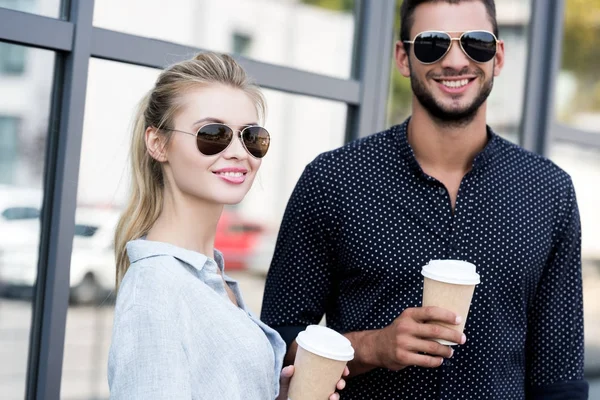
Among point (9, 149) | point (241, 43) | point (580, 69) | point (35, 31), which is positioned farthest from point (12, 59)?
point (580, 69)

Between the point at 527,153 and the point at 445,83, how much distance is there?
1.33 feet

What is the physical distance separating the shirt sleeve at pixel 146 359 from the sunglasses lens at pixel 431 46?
1074 millimetres

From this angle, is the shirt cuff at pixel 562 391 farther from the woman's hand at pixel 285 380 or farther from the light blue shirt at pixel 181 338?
the light blue shirt at pixel 181 338

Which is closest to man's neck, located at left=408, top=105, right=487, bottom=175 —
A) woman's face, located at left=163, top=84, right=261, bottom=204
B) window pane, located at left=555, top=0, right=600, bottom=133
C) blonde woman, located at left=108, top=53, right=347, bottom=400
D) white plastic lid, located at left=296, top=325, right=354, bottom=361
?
blonde woman, located at left=108, top=53, right=347, bottom=400

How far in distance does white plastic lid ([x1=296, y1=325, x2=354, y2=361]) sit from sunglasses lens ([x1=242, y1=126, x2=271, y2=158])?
0.41 m

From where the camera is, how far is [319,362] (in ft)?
5.27

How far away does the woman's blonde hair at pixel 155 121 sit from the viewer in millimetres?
1741

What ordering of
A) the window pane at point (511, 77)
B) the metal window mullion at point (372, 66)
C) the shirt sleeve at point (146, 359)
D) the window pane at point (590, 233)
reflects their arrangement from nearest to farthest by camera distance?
the shirt sleeve at point (146, 359)
the metal window mullion at point (372, 66)
the window pane at point (511, 77)
the window pane at point (590, 233)

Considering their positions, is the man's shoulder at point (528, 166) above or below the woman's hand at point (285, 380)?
above

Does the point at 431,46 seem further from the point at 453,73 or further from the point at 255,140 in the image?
the point at 255,140

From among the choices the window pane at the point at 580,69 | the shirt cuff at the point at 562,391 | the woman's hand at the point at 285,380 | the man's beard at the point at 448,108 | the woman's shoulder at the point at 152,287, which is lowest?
the shirt cuff at the point at 562,391

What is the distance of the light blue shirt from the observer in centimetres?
139

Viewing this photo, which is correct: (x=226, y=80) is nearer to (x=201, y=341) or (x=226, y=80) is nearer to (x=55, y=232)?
(x=201, y=341)

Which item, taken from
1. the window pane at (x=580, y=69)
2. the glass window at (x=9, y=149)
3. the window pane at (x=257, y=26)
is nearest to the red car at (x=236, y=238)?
the window pane at (x=257, y=26)
